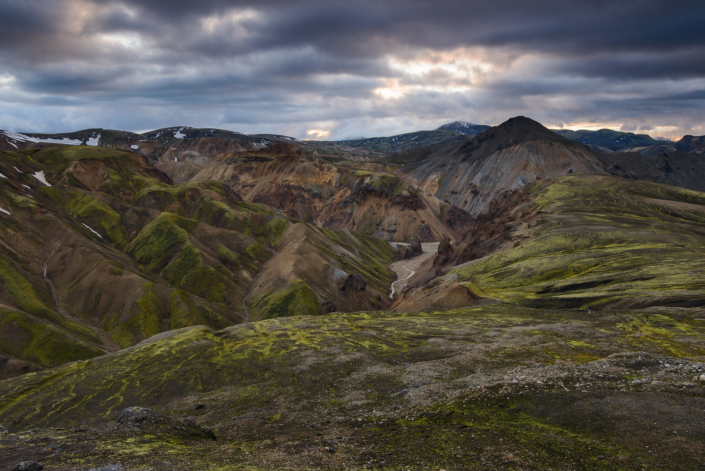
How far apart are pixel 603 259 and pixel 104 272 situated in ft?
515

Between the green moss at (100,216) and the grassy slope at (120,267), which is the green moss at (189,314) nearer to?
the grassy slope at (120,267)

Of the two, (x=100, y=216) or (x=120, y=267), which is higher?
(x=100, y=216)

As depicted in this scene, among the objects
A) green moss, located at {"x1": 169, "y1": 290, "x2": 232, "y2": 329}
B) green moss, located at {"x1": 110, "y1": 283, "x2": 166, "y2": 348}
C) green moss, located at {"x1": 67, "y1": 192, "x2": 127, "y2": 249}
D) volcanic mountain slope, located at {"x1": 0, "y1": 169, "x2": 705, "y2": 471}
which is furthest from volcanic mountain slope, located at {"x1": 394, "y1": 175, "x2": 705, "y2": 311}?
green moss, located at {"x1": 67, "y1": 192, "x2": 127, "y2": 249}

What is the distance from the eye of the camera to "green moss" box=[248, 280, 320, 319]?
5394 inches

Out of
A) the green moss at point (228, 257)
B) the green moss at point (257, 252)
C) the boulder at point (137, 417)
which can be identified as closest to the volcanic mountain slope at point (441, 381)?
the boulder at point (137, 417)

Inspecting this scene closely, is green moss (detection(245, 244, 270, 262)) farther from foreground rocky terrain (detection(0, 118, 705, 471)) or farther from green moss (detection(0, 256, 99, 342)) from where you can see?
green moss (detection(0, 256, 99, 342))

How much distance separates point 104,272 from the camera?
134375 millimetres

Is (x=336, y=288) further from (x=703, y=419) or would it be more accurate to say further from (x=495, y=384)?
(x=703, y=419)

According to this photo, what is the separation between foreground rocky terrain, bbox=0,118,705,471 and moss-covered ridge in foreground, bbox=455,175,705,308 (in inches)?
29.1

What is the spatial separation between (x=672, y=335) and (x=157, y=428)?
7409cm

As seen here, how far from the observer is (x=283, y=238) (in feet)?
638

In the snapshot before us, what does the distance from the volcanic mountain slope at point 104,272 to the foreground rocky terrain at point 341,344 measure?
69 centimetres

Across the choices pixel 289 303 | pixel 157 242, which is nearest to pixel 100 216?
pixel 157 242

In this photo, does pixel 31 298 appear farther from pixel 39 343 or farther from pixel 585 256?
pixel 585 256
